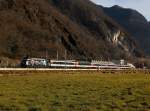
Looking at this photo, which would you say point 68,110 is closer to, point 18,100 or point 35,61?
point 18,100

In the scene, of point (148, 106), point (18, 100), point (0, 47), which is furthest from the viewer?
point (0, 47)

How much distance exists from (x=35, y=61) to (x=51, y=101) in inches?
3963

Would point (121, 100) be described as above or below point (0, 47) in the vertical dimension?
below

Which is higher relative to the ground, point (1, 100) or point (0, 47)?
point (0, 47)

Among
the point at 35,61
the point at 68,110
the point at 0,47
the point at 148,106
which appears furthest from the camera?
the point at 0,47

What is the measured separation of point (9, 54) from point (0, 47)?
4897 mm

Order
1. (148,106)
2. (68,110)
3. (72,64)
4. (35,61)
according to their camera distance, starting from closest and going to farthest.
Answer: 1. (68,110)
2. (148,106)
3. (35,61)
4. (72,64)

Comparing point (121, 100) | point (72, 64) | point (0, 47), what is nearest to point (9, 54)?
point (0, 47)

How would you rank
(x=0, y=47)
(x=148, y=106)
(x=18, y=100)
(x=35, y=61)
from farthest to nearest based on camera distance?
1. (x=0, y=47)
2. (x=35, y=61)
3. (x=18, y=100)
4. (x=148, y=106)

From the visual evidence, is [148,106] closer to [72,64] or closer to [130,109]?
[130,109]

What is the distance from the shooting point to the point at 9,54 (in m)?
187

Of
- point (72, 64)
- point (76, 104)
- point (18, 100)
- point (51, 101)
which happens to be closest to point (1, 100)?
point (18, 100)

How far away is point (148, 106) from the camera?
24.7m

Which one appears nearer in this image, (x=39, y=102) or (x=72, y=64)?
(x=39, y=102)
